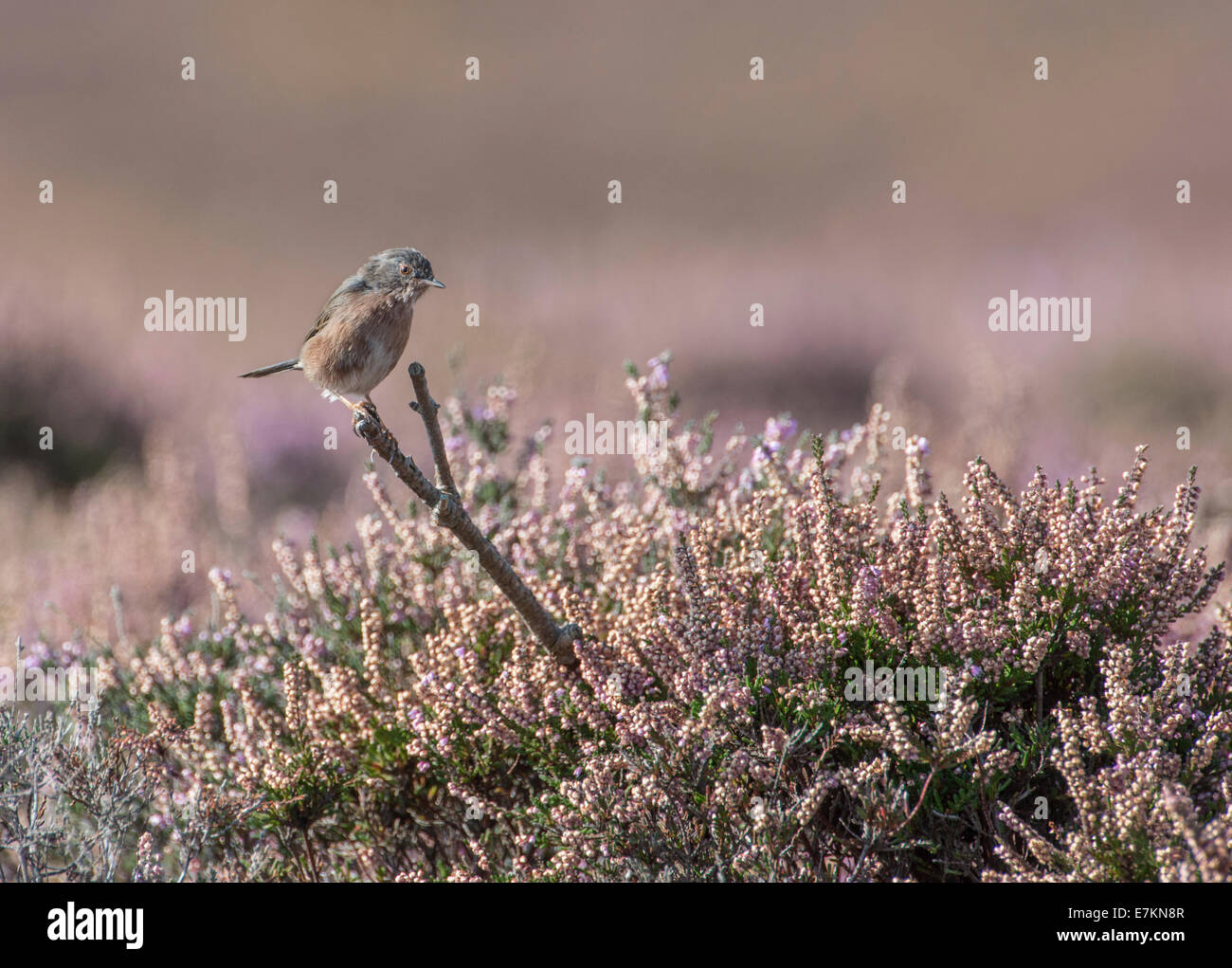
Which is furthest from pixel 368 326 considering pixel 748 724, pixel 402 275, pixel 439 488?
pixel 748 724

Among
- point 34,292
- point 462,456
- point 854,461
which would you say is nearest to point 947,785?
point 462,456

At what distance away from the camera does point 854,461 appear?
8.26 metres

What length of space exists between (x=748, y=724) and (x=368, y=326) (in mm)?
1443

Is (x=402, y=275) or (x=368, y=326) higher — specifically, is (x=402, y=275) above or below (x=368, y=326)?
above

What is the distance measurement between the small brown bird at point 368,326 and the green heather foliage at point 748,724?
0.72 m

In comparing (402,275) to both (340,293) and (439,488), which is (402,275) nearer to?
(340,293)

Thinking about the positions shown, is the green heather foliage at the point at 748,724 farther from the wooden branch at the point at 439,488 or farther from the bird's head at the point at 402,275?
the bird's head at the point at 402,275

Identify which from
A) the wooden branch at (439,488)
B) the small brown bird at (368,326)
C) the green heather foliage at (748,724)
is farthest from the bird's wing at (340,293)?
the green heather foliage at (748,724)

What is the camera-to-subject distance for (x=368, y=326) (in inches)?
122

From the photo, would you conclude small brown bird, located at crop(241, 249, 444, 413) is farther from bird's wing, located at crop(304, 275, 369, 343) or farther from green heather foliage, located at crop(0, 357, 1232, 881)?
green heather foliage, located at crop(0, 357, 1232, 881)

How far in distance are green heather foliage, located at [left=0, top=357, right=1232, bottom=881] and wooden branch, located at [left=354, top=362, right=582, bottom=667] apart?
31 cm

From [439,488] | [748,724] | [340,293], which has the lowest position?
[748,724]
